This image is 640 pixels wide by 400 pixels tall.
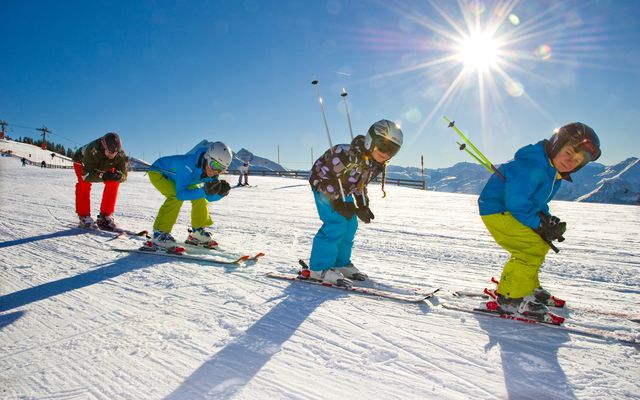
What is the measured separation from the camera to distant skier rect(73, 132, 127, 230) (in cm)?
707

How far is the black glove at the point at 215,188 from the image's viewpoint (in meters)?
5.25

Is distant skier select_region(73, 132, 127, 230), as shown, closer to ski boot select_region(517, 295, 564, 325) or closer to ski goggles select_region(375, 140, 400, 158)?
ski goggles select_region(375, 140, 400, 158)

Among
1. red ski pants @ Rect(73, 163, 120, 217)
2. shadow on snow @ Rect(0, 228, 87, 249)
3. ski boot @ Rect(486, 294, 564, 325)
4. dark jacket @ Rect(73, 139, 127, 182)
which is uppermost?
dark jacket @ Rect(73, 139, 127, 182)

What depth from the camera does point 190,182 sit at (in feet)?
17.7

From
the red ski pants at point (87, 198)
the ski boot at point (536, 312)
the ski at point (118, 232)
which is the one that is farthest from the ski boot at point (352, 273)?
the red ski pants at point (87, 198)

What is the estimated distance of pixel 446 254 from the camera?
5578 mm

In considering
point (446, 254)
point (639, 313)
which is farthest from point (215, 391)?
point (446, 254)

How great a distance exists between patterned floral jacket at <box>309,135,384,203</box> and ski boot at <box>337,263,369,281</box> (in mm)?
927

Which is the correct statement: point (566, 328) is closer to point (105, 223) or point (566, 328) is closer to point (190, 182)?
point (190, 182)

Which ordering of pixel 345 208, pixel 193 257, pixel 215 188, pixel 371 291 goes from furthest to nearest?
pixel 215 188 < pixel 193 257 < pixel 345 208 < pixel 371 291

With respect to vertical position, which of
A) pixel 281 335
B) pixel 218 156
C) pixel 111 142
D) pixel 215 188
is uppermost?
pixel 111 142

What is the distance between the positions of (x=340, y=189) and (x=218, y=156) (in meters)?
2.31

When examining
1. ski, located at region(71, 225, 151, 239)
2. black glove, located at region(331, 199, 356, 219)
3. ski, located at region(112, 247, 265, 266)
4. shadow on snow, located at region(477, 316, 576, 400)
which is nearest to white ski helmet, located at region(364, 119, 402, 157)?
black glove, located at region(331, 199, 356, 219)

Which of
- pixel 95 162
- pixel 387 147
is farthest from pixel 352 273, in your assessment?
pixel 95 162
